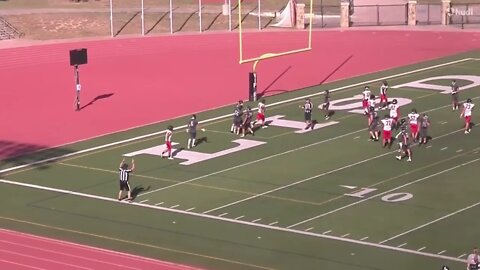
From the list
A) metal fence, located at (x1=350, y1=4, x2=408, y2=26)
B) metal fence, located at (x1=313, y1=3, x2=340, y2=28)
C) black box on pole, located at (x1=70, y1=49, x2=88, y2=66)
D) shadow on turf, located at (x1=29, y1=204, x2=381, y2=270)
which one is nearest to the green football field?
shadow on turf, located at (x1=29, y1=204, x2=381, y2=270)

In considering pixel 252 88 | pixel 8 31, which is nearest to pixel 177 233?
pixel 252 88

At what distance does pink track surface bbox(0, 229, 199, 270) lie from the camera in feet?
98.6

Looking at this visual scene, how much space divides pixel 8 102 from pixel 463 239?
27.1 metres

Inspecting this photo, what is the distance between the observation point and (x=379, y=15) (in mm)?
78938

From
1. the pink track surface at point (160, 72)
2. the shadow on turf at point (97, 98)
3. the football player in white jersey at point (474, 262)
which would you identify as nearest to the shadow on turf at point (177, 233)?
the football player in white jersey at point (474, 262)

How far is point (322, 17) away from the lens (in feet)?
253

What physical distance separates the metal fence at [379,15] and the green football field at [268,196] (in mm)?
29225

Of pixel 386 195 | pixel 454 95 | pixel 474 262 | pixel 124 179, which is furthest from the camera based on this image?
pixel 454 95

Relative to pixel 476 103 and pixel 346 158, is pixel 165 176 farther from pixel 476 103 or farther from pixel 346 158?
pixel 476 103

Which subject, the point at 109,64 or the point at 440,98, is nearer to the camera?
the point at 440,98

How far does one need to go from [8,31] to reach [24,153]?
105 ft

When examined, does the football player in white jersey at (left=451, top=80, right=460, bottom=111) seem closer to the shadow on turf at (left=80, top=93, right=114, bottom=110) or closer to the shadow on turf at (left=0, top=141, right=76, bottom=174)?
the shadow on turf at (left=0, top=141, right=76, bottom=174)

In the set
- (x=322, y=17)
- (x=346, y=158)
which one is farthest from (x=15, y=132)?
(x=322, y=17)

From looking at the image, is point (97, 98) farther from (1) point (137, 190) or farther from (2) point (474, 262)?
(2) point (474, 262)
